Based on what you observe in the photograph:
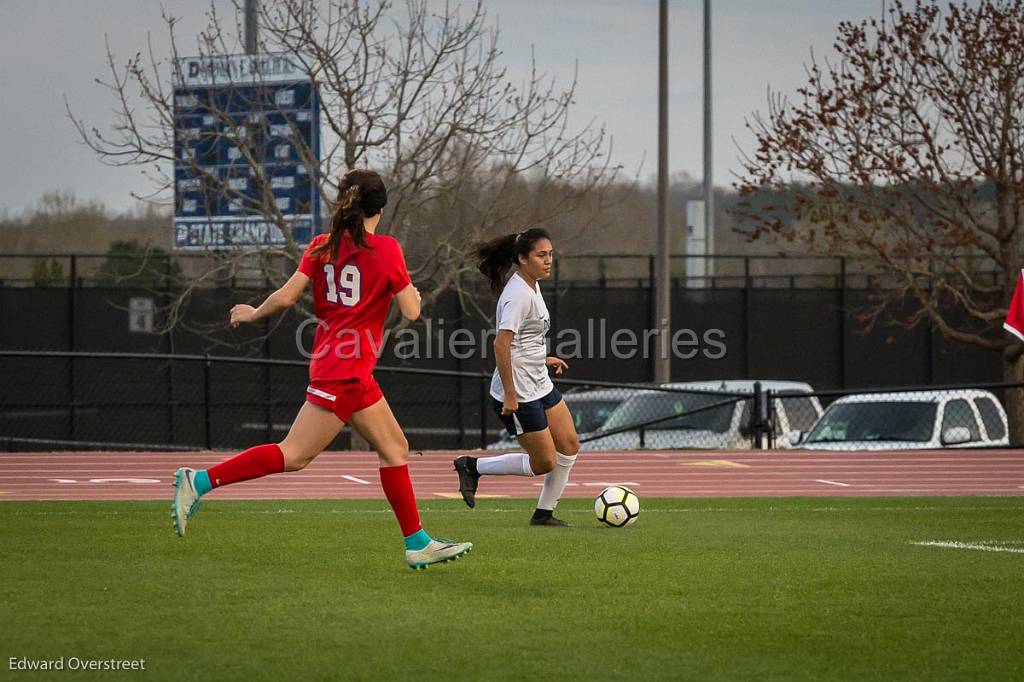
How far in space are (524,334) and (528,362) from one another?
0.65ft

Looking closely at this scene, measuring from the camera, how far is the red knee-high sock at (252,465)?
315 inches

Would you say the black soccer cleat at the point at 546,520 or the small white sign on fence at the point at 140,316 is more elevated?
the small white sign on fence at the point at 140,316

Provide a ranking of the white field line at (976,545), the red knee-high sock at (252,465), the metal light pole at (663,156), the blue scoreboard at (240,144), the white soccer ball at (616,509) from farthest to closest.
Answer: the metal light pole at (663,156) → the blue scoreboard at (240,144) → the white soccer ball at (616,509) → the white field line at (976,545) → the red knee-high sock at (252,465)

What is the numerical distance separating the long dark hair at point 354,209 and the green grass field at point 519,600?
1721mm

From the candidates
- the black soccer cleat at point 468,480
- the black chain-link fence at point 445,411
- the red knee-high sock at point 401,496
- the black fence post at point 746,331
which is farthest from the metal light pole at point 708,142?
the red knee-high sock at point 401,496

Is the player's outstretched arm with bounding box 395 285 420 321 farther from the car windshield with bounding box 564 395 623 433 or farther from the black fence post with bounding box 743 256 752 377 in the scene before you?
the black fence post with bounding box 743 256 752 377

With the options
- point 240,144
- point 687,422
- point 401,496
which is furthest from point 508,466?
point 240,144

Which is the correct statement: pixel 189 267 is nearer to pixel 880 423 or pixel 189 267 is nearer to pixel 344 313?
pixel 880 423

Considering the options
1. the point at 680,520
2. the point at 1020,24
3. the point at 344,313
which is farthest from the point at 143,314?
the point at 344,313

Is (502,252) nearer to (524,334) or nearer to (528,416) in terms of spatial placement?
(524,334)

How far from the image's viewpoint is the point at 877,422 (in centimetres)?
2003

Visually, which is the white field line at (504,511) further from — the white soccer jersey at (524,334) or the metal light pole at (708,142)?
the metal light pole at (708,142)

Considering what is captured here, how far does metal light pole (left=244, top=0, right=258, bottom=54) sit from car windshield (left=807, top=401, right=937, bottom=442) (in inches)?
390

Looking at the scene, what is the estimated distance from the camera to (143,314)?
29.0m
